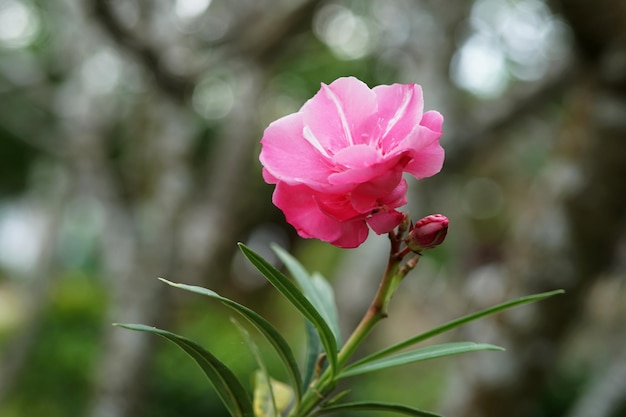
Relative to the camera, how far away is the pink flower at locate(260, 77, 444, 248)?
46cm

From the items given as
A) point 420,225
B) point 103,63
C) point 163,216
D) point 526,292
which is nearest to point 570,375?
point 526,292

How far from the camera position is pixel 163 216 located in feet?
8.09

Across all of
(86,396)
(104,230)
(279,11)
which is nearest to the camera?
(279,11)

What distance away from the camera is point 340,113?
49 cm

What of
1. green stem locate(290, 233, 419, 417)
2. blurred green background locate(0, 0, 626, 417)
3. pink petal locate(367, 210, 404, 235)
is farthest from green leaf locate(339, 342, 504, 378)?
blurred green background locate(0, 0, 626, 417)

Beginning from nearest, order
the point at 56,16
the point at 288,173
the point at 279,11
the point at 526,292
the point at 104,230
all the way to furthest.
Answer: the point at 288,173, the point at 526,292, the point at 279,11, the point at 104,230, the point at 56,16

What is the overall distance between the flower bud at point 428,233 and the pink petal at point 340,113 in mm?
78

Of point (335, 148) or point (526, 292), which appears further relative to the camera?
point (526, 292)

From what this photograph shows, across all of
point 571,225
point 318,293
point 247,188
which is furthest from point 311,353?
point 247,188

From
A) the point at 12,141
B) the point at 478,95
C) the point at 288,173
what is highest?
the point at 288,173

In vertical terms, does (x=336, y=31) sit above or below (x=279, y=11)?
below

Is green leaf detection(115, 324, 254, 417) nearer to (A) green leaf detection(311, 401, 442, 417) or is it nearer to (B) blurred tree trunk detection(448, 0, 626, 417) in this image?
(A) green leaf detection(311, 401, 442, 417)

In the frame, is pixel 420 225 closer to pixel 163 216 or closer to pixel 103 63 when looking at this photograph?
pixel 163 216

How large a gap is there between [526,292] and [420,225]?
4.86ft
